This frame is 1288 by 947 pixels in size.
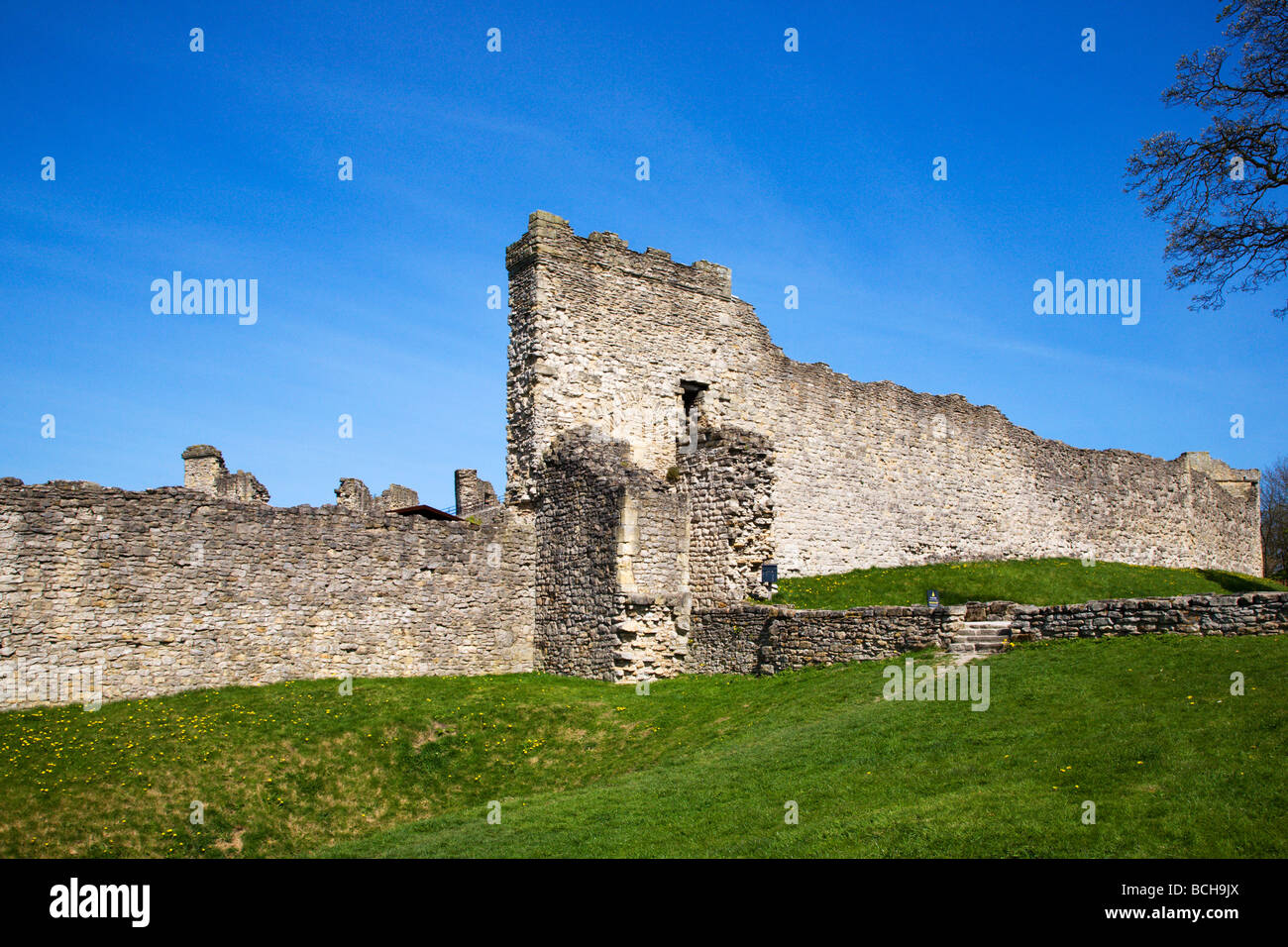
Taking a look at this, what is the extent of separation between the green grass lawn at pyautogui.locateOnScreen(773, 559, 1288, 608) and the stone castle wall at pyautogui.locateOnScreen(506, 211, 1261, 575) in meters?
1.76

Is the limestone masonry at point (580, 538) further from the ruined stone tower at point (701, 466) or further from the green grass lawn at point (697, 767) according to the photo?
the green grass lawn at point (697, 767)

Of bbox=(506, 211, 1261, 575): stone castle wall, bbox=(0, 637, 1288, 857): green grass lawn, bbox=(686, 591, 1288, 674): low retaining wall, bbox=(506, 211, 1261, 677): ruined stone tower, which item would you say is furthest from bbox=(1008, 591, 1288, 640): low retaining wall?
bbox=(506, 211, 1261, 575): stone castle wall

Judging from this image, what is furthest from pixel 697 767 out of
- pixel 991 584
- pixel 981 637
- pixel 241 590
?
pixel 991 584

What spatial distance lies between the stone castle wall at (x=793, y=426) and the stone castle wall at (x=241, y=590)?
9.79 ft

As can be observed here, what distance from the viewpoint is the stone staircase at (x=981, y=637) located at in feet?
59.4

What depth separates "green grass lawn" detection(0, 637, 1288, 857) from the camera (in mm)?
10445

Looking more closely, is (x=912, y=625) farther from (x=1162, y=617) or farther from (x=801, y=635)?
(x=1162, y=617)

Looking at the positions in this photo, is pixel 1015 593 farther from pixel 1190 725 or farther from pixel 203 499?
pixel 203 499

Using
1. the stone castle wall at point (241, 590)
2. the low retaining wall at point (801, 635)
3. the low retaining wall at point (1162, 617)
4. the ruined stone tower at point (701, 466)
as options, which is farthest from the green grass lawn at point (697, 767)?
the ruined stone tower at point (701, 466)

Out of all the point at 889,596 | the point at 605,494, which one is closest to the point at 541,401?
the point at 605,494

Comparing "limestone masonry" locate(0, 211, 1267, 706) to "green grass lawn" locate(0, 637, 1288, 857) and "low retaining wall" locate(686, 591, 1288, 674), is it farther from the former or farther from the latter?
"green grass lawn" locate(0, 637, 1288, 857)

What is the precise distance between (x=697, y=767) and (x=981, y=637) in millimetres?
6140

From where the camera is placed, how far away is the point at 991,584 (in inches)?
1142

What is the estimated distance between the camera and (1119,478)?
43.8 meters
